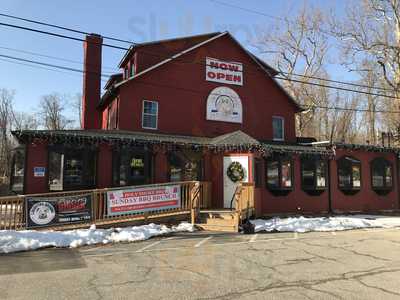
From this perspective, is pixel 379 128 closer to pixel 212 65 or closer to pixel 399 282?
pixel 212 65

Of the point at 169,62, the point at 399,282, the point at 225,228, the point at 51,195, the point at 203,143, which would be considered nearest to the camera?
the point at 399,282

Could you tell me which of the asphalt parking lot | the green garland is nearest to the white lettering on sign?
the green garland

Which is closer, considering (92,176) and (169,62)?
(92,176)

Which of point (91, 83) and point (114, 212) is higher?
point (91, 83)

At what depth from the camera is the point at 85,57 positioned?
23.3 metres

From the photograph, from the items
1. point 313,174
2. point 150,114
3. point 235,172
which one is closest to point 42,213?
point 235,172

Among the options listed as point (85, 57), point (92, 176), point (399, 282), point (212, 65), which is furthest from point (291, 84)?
point (399, 282)

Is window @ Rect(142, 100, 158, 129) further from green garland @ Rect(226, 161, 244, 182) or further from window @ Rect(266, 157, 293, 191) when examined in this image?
window @ Rect(266, 157, 293, 191)

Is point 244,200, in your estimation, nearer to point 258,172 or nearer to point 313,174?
point 258,172

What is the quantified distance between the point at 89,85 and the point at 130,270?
18331 millimetres

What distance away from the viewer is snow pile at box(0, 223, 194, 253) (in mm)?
10125

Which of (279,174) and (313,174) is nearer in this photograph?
(279,174)

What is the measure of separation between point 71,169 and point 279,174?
992 centimetres

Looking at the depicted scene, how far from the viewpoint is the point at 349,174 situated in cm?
2056
